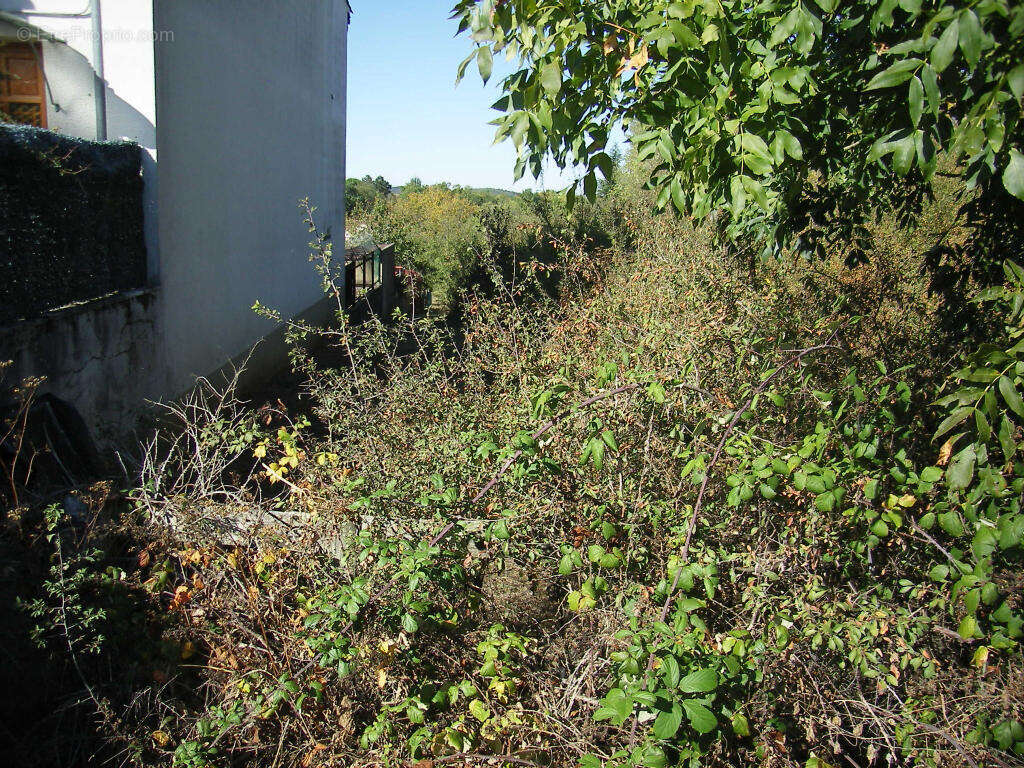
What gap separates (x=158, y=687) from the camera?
2951 mm

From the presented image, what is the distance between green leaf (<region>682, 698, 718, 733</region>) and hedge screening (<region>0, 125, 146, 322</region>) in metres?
5.28

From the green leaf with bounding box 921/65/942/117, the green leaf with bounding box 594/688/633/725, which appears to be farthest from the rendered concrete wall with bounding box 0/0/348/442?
the green leaf with bounding box 921/65/942/117

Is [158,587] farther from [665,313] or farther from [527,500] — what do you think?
[665,313]

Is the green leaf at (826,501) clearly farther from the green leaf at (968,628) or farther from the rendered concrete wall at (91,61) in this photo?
the rendered concrete wall at (91,61)

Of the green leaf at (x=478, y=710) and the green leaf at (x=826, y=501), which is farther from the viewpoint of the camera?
the green leaf at (x=478, y=710)

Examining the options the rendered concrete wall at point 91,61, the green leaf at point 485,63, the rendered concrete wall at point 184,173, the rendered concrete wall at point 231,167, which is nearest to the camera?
the green leaf at point 485,63

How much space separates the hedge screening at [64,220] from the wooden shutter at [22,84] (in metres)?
1.17

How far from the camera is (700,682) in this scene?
2.00 m

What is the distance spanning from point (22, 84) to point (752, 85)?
7.27 m

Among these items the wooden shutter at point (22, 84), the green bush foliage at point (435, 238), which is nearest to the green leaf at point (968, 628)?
the wooden shutter at point (22, 84)

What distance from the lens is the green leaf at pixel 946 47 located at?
1895 mm

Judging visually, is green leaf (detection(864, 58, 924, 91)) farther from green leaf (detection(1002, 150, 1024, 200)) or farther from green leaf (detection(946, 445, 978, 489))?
green leaf (detection(946, 445, 978, 489))

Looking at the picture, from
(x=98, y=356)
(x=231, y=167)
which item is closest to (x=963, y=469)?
(x=98, y=356)

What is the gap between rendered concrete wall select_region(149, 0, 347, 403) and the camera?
728cm
